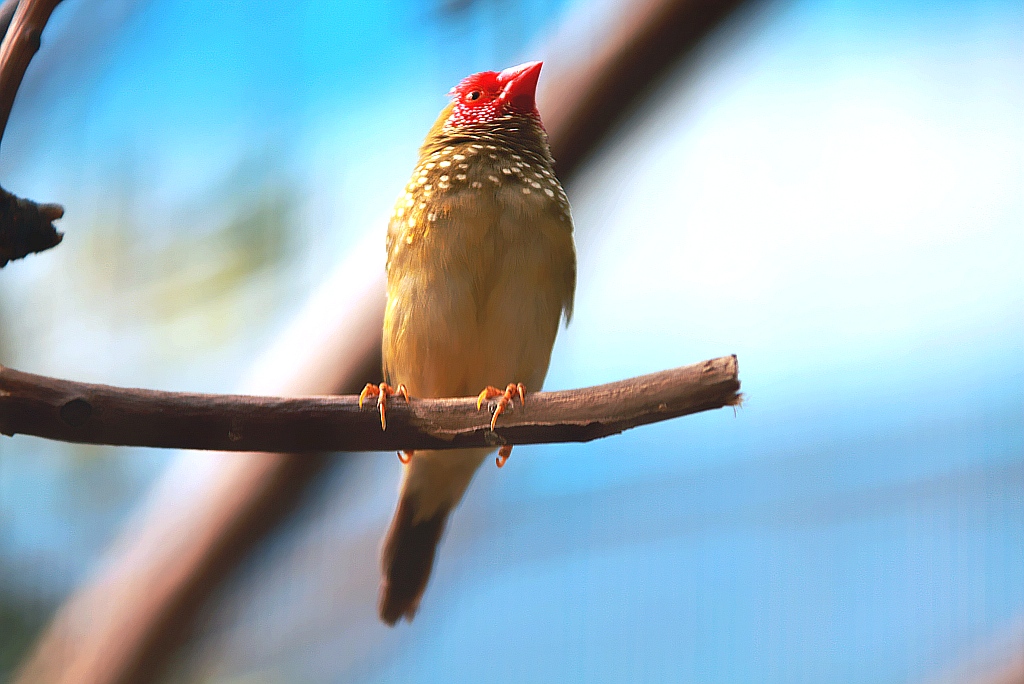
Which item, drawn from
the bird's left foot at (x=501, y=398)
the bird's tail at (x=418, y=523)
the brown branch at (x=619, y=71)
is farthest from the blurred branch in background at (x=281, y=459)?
the bird's left foot at (x=501, y=398)

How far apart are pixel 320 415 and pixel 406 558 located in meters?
0.40

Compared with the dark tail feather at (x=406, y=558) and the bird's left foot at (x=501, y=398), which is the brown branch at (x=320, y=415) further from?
the dark tail feather at (x=406, y=558)

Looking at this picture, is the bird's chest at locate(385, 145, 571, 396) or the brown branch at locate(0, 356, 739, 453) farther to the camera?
the bird's chest at locate(385, 145, 571, 396)

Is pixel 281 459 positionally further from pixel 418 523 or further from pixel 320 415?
pixel 320 415

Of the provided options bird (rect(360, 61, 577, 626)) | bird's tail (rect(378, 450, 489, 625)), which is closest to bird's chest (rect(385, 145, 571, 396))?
bird (rect(360, 61, 577, 626))

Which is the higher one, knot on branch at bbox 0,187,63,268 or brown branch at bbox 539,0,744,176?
brown branch at bbox 539,0,744,176

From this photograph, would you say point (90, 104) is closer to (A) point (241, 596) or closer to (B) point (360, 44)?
(B) point (360, 44)

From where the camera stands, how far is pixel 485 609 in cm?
102

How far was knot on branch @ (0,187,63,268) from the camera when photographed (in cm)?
60

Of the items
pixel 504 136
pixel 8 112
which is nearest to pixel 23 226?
pixel 8 112

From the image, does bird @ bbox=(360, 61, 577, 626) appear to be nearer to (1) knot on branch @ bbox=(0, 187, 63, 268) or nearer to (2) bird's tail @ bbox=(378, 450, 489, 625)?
(2) bird's tail @ bbox=(378, 450, 489, 625)

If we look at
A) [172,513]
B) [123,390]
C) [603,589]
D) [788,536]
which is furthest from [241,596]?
[788,536]

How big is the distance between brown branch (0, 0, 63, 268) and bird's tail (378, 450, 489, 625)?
500 mm

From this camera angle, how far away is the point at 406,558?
983mm
